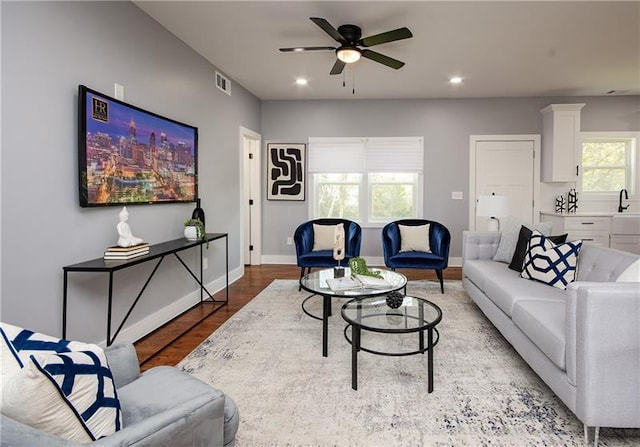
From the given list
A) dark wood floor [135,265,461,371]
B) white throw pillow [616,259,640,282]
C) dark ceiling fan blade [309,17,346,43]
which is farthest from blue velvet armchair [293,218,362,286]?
white throw pillow [616,259,640,282]

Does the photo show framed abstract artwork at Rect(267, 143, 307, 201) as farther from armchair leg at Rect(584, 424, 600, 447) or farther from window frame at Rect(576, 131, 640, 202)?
armchair leg at Rect(584, 424, 600, 447)

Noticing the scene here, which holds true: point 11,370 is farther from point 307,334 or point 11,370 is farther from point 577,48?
point 577,48

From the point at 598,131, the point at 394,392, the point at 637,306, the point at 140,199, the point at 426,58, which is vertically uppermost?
the point at 426,58

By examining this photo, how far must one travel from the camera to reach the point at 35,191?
2115 millimetres

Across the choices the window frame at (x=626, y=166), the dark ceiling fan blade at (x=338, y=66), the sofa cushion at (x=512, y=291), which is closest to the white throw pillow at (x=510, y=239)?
the sofa cushion at (x=512, y=291)

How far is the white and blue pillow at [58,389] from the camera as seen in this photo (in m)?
0.87

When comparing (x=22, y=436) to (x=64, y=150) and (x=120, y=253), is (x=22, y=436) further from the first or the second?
(x=64, y=150)

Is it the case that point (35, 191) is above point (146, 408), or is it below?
above

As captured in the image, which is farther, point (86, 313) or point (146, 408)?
point (86, 313)

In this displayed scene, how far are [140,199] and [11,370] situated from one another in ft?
7.15

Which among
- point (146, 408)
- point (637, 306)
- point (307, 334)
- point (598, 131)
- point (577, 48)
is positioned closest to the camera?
point (146, 408)

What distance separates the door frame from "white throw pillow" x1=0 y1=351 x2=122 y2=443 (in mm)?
5758

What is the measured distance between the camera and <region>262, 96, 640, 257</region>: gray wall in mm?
5742

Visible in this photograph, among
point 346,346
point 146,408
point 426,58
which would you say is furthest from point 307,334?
point 426,58
